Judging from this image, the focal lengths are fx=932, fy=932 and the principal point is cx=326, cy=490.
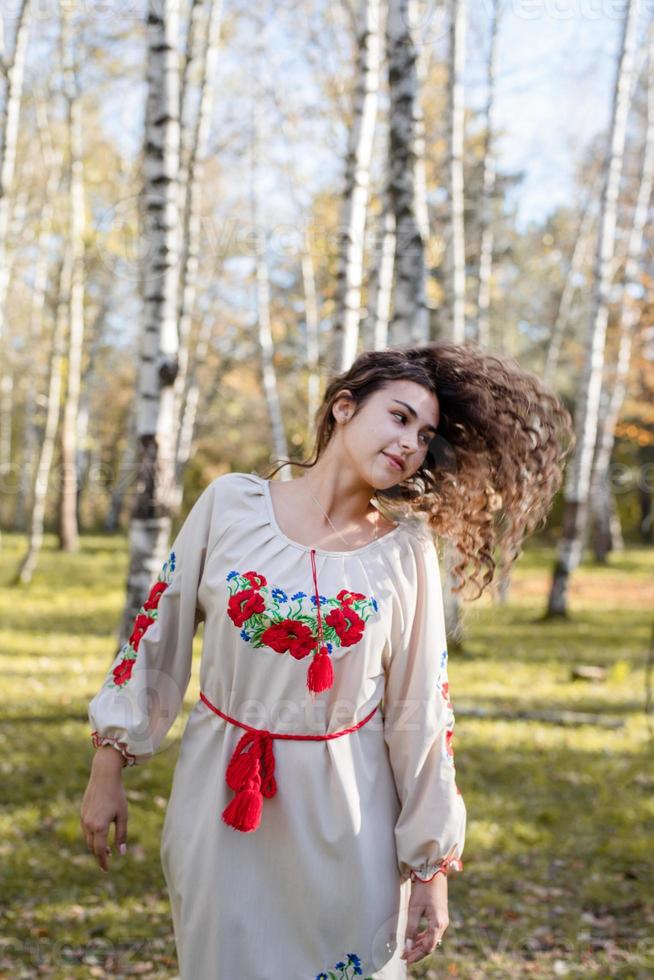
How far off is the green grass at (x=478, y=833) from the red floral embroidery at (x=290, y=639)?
2.12ft

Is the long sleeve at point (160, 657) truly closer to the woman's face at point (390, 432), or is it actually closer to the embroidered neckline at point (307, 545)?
the embroidered neckline at point (307, 545)

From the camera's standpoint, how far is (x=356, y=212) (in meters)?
6.34

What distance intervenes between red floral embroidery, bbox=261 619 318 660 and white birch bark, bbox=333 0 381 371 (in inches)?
167

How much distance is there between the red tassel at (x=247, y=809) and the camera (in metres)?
1.96

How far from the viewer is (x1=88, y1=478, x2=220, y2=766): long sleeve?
2098 millimetres

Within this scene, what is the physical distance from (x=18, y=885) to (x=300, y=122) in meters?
13.8

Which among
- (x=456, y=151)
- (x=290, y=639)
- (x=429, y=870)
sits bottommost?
(x=429, y=870)

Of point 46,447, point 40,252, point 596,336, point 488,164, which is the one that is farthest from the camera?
point 40,252

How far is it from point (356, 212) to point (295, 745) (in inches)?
195

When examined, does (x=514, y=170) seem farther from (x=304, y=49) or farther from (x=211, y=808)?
(x=211, y=808)

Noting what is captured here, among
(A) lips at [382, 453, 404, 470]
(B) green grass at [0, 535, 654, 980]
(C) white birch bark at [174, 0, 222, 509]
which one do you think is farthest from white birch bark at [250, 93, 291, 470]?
(A) lips at [382, 453, 404, 470]

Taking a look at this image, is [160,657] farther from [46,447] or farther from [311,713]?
[46,447]

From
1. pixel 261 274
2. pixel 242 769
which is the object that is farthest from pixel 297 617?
pixel 261 274

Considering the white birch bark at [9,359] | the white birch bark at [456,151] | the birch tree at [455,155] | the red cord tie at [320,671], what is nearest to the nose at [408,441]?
the red cord tie at [320,671]
